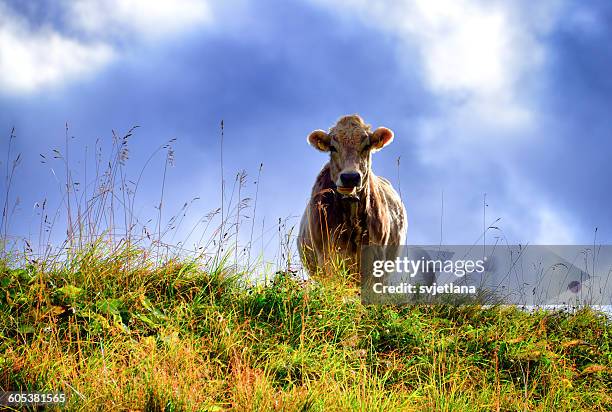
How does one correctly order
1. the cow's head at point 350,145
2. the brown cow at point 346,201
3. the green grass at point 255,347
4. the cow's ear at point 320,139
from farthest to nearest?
the cow's ear at point 320,139 → the brown cow at point 346,201 → the cow's head at point 350,145 → the green grass at point 255,347

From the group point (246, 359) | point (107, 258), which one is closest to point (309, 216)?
point (107, 258)

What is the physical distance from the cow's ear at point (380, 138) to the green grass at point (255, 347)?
2.67 m

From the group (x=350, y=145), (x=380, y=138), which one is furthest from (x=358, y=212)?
(x=380, y=138)

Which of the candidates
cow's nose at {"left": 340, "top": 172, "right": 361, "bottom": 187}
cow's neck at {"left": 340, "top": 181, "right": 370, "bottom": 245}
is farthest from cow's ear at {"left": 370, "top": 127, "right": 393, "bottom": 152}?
cow's nose at {"left": 340, "top": 172, "right": 361, "bottom": 187}

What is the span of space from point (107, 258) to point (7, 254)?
1.15 m

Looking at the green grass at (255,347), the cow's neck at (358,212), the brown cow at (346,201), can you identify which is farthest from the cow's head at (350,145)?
the green grass at (255,347)

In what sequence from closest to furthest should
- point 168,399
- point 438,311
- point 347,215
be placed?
point 168,399, point 438,311, point 347,215

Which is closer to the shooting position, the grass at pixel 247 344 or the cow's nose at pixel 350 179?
the grass at pixel 247 344

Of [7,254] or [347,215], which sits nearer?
[7,254]

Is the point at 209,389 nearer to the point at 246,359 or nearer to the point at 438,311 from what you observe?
the point at 246,359

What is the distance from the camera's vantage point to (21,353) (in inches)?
231

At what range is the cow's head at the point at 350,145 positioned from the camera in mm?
9109

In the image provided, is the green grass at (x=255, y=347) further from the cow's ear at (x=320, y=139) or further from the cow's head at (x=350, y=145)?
the cow's ear at (x=320, y=139)

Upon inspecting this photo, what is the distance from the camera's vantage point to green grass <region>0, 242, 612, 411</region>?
5.21m
